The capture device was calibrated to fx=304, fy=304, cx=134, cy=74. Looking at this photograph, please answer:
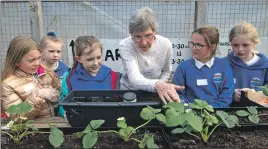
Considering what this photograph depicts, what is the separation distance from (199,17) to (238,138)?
207cm

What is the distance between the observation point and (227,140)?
1281mm

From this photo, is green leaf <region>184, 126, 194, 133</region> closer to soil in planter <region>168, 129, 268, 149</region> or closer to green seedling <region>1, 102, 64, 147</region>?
soil in planter <region>168, 129, 268, 149</region>

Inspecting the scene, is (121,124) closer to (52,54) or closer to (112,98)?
(112,98)

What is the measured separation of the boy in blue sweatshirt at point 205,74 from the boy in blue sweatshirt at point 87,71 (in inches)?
19.7

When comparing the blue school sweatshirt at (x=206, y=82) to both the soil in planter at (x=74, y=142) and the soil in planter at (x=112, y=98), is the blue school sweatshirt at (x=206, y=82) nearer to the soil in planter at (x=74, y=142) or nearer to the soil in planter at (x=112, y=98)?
the soil in planter at (x=112, y=98)

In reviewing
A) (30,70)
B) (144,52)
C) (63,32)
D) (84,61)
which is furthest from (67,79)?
(63,32)

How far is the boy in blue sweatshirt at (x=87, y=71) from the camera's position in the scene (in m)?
1.97

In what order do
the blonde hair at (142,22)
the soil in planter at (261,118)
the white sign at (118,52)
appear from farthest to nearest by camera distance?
1. the white sign at (118,52)
2. the blonde hair at (142,22)
3. the soil in planter at (261,118)

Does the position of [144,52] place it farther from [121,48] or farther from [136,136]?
[136,136]

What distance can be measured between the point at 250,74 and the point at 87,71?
1178 millimetres

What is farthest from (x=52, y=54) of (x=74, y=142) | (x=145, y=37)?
(x=74, y=142)

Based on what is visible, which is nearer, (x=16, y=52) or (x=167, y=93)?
(x=167, y=93)

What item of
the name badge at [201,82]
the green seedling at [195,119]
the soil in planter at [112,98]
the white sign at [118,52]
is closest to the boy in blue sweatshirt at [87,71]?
the soil in planter at [112,98]

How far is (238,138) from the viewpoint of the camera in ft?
4.22
